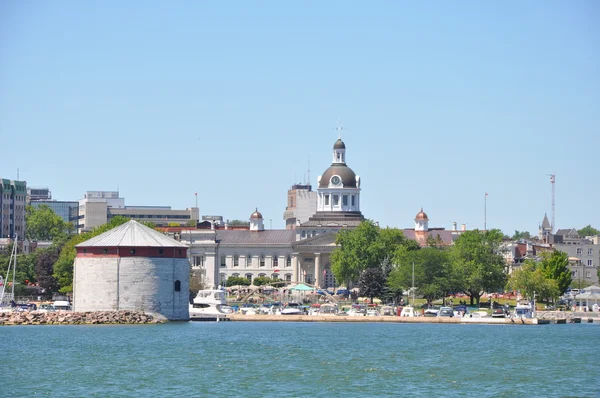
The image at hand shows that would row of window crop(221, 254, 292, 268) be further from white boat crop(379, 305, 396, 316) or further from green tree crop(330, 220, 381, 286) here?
white boat crop(379, 305, 396, 316)

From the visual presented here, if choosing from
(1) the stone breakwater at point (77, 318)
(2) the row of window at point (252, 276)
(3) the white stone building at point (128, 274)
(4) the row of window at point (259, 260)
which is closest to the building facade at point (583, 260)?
(2) the row of window at point (252, 276)

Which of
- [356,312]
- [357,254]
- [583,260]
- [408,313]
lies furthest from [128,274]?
[583,260]

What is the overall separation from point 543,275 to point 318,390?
247 feet

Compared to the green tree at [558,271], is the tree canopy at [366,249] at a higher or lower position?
higher

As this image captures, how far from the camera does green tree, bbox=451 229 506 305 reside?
417 feet

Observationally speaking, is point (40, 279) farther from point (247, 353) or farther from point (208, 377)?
point (208, 377)

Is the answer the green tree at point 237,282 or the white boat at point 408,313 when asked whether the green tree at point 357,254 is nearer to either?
the green tree at point 237,282

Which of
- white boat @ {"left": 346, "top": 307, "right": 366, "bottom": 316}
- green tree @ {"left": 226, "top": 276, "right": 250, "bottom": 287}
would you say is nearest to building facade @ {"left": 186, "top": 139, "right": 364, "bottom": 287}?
green tree @ {"left": 226, "top": 276, "right": 250, "bottom": 287}

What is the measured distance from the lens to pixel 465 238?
439 feet

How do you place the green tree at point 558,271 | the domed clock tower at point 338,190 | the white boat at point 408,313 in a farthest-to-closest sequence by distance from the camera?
the domed clock tower at point 338,190, the green tree at point 558,271, the white boat at point 408,313

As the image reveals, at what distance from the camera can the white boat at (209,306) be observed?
360 feet

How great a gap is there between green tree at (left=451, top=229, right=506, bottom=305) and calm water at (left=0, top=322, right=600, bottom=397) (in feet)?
94.8

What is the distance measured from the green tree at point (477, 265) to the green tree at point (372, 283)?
740cm

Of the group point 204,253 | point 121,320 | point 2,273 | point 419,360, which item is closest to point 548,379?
point 419,360
